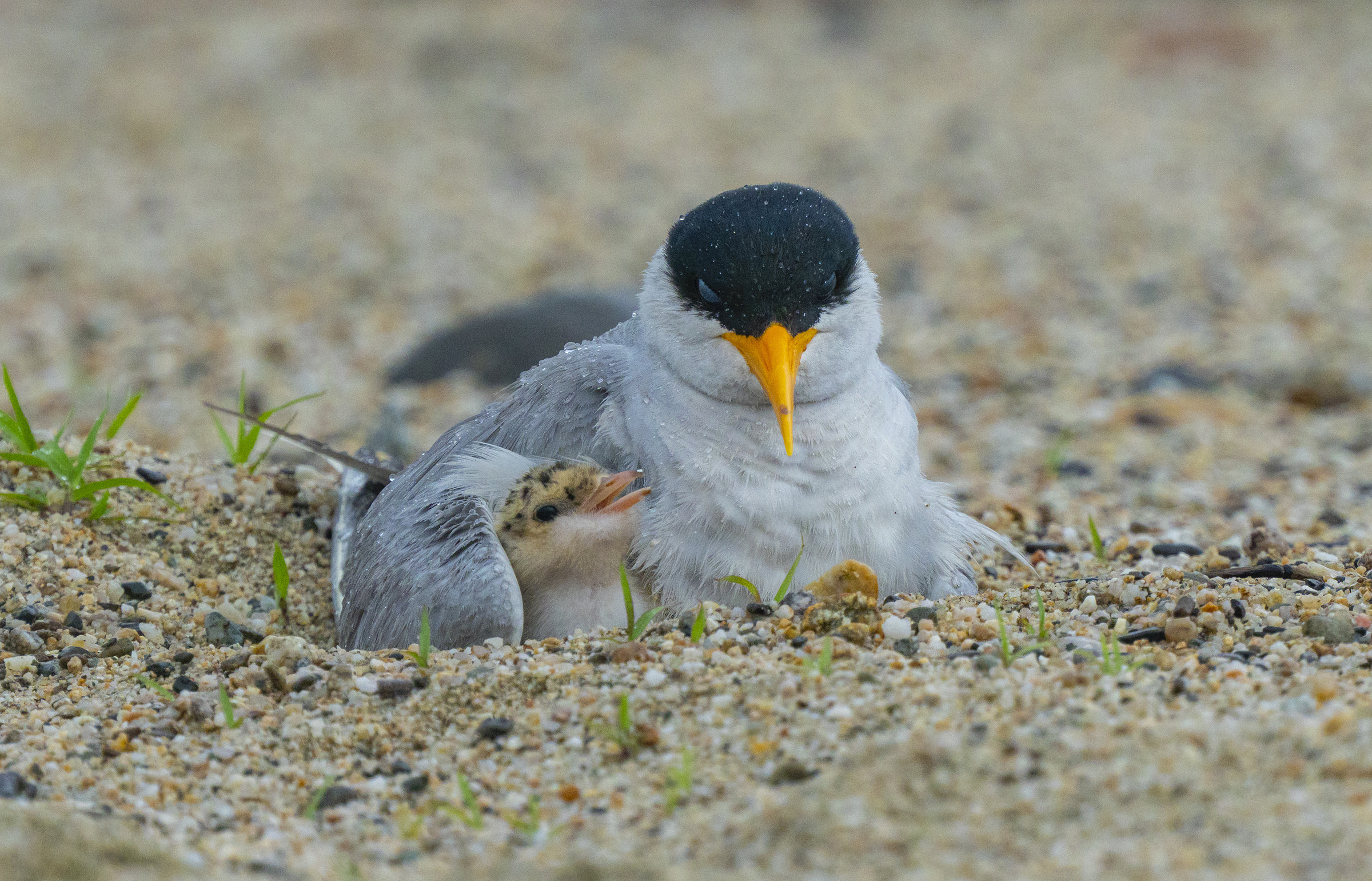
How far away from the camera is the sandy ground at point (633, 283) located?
8.77ft

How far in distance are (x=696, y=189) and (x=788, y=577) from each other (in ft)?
26.2

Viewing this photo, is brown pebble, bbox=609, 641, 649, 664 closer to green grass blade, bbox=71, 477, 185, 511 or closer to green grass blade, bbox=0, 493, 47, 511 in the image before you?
green grass blade, bbox=71, 477, 185, 511

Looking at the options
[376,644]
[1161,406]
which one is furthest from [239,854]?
[1161,406]

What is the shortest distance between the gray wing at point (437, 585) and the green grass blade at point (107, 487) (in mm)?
727

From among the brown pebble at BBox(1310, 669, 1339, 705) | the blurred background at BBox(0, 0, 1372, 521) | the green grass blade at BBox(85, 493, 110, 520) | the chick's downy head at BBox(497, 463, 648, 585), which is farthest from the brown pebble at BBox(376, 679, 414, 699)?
the blurred background at BBox(0, 0, 1372, 521)

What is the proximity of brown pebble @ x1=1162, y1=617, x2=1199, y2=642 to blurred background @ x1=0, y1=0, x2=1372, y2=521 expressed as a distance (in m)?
2.96

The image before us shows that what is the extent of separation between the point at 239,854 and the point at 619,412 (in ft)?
5.52

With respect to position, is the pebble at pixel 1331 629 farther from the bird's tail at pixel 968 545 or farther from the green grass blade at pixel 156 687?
the green grass blade at pixel 156 687

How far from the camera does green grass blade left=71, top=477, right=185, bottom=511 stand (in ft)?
14.3

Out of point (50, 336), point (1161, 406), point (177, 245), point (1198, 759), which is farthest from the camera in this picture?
point (177, 245)

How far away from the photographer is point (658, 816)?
9.09 ft

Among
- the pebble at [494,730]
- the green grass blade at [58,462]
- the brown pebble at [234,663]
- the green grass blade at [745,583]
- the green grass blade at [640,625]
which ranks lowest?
the pebble at [494,730]

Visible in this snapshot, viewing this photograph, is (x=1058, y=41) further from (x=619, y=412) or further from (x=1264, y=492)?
(x=619, y=412)

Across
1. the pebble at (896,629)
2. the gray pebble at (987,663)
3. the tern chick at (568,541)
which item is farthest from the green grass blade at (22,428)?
the gray pebble at (987,663)
